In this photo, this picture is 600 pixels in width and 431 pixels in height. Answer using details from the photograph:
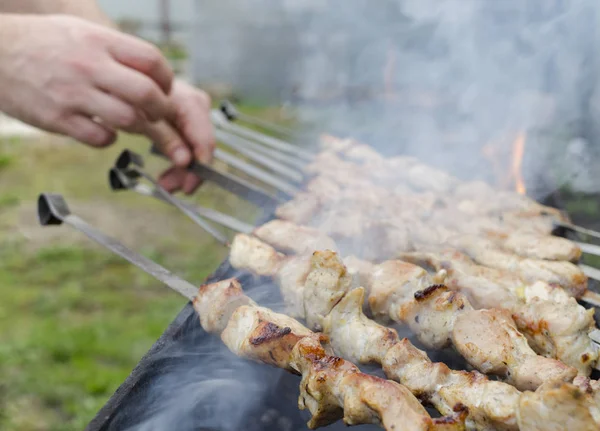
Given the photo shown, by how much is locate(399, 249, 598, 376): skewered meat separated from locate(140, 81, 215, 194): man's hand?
5.98 ft

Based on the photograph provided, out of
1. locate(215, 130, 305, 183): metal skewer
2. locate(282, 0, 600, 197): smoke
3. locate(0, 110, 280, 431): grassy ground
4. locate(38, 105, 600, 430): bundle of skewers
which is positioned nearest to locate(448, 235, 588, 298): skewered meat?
locate(38, 105, 600, 430): bundle of skewers

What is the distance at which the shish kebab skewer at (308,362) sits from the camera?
4.66 ft

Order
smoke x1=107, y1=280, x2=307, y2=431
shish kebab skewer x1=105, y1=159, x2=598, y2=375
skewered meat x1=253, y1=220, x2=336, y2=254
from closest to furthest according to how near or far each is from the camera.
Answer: smoke x1=107, y1=280, x2=307, y2=431 → shish kebab skewer x1=105, y1=159, x2=598, y2=375 → skewered meat x1=253, y1=220, x2=336, y2=254

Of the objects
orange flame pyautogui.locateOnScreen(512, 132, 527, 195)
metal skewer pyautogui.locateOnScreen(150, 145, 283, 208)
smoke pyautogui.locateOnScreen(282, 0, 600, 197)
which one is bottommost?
metal skewer pyautogui.locateOnScreen(150, 145, 283, 208)

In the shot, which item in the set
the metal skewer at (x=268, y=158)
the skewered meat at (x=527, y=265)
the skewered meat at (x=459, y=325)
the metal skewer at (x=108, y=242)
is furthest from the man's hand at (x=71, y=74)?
the skewered meat at (x=527, y=265)

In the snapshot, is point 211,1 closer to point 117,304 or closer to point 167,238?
point 167,238

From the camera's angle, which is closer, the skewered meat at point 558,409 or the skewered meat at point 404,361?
the skewered meat at point 558,409

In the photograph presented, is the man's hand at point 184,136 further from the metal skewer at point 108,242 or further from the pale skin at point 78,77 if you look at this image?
the metal skewer at point 108,242

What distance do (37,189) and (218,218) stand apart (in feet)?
19.9

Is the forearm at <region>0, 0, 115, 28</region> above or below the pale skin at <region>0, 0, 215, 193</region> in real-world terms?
above

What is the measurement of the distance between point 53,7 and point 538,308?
4080 millimetres

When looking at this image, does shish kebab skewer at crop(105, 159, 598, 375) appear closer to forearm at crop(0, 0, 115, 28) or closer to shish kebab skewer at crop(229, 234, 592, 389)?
shish kebab skewer at crop(229, 234, 592, 389)

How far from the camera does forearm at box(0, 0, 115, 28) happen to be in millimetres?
4211

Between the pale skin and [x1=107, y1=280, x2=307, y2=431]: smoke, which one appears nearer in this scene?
[x1=107, y1=280, x2=307, y2=431]: smoke
